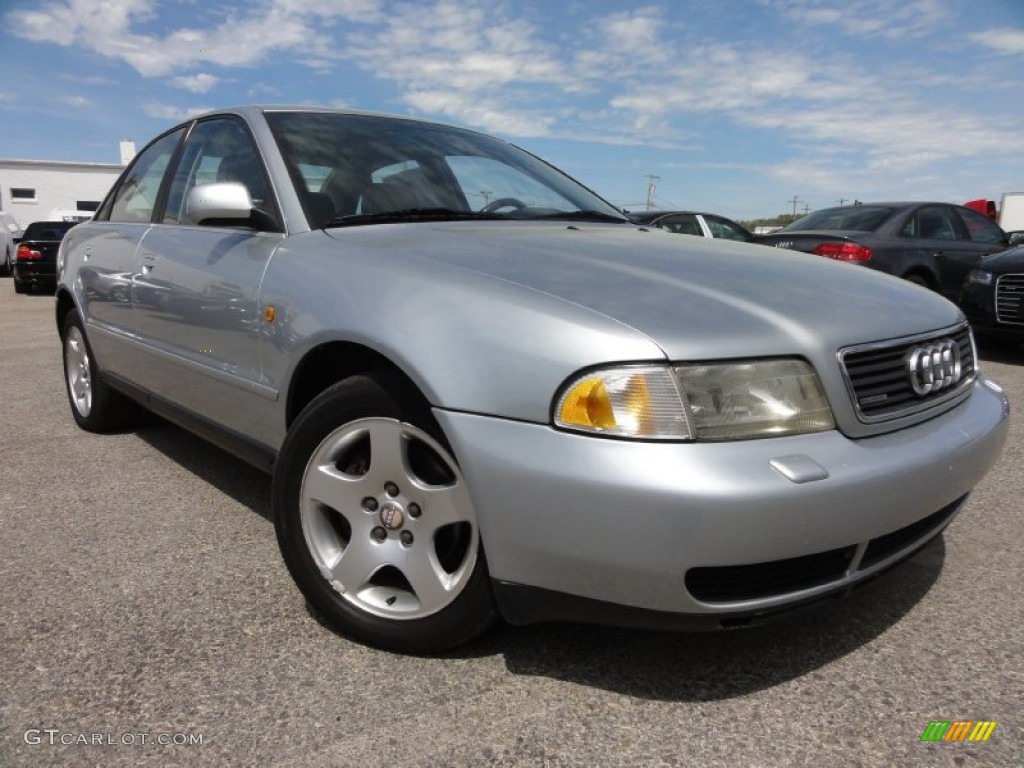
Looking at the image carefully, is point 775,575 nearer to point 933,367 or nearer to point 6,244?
point 933,367

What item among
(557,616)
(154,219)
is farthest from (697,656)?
(154,219)

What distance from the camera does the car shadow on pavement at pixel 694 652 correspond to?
6.31ft

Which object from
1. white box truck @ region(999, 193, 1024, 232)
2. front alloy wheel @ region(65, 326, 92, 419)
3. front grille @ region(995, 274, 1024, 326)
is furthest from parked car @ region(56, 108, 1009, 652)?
white box truck @ region(999, 193, 1024, 232)

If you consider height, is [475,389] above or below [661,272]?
below

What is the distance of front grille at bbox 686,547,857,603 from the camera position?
1685 millimetres

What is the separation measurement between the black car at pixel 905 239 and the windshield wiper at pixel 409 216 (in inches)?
213

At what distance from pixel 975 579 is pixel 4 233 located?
23764 mm

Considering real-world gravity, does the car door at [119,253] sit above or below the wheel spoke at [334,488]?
above

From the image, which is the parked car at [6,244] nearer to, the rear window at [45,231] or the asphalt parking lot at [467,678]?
the rear window at [45,231]

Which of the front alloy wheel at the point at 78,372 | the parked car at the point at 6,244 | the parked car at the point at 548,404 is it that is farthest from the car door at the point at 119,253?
the parked car at the point at 6,244

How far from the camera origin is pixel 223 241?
2.78 m

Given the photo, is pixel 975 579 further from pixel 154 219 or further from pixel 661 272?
pixel 154 219

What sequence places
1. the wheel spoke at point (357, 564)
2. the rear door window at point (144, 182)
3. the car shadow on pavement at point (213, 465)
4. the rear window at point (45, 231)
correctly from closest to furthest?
the wheel spoke at point (357, 564) < the car shadow on pavement at point (213, 465) < the rear door window at point (144, 182) < the rear window at point (45, 231)

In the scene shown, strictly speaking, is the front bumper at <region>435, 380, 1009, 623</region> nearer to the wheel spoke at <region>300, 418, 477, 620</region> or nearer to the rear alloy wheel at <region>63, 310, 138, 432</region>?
the wheel spoke at <region>300, 418, 477, 620</region>
